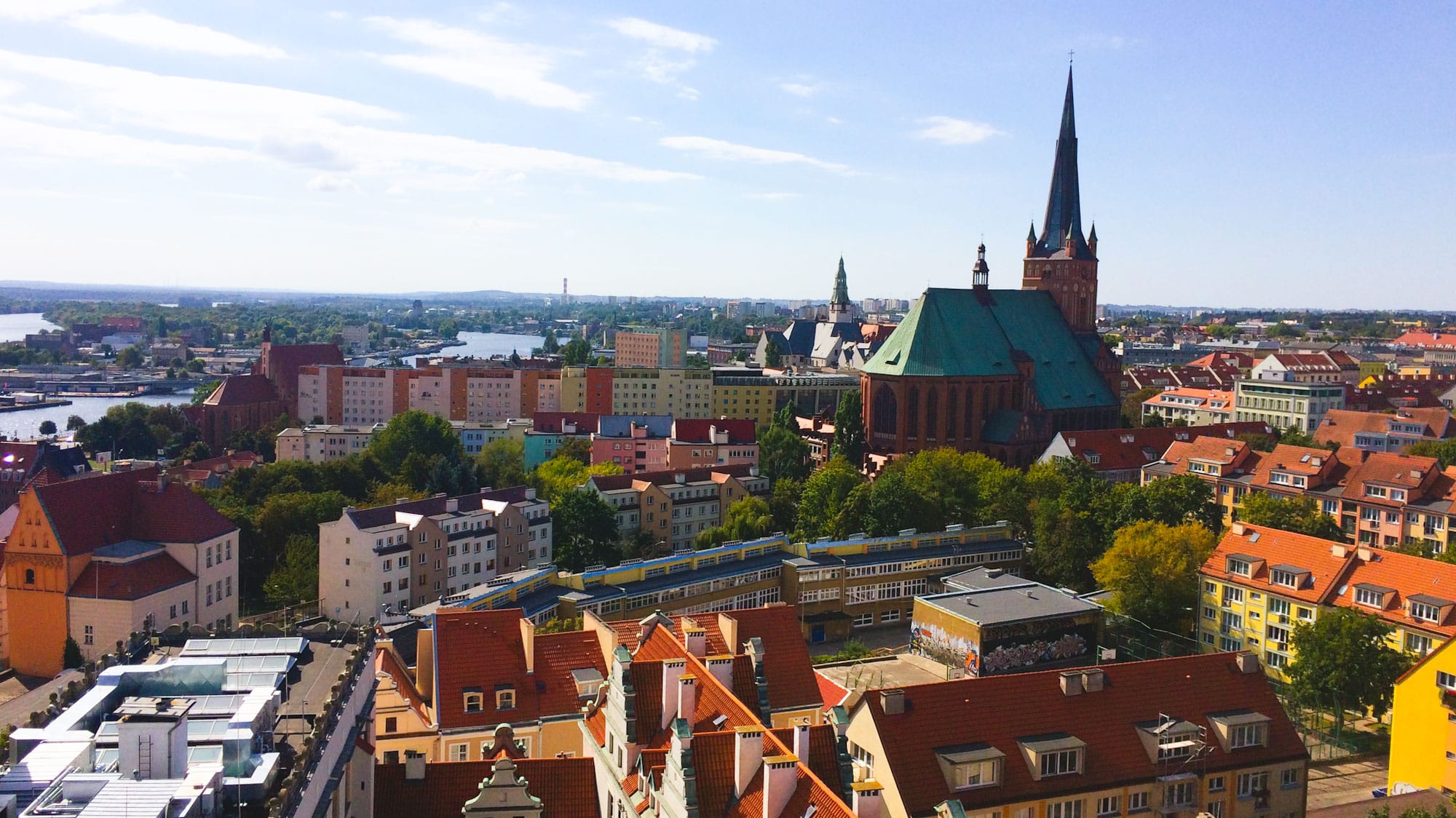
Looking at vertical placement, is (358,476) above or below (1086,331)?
below

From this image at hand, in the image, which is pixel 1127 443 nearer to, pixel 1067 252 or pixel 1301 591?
pixel 1067 252

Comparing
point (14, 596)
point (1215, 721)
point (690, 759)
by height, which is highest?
point (690, 759)

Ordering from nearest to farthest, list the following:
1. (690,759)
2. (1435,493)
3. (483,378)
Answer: (690,759)
(1435,493)
(483,378)

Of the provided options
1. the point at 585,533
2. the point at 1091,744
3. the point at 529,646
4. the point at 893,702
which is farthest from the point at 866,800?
the point at 585,533

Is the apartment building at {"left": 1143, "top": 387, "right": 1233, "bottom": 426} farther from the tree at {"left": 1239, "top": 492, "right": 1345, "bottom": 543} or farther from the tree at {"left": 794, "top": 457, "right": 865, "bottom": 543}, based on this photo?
the tree at {"left": 1239, "top": 492, "right": 1345, "bottom": 543}

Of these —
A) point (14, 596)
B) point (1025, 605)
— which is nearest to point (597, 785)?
point (1025, 605)

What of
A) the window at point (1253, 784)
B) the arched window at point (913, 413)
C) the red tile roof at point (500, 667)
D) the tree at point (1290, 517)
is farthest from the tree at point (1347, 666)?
the arched window at point (913, 413)

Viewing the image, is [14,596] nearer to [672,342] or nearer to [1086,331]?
[1086,331]
